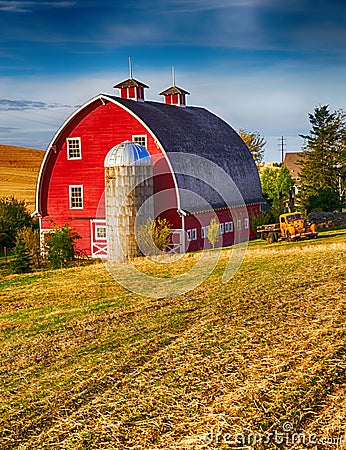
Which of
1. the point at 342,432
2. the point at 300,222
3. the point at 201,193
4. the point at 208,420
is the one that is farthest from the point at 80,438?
the point at 201,193

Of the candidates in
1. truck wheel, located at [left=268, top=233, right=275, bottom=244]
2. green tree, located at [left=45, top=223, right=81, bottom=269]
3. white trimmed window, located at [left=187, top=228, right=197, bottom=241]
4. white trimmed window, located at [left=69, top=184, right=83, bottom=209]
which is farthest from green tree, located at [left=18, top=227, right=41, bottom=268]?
truck wheel, located at [left=268, top=233, right=275, bottom=244]

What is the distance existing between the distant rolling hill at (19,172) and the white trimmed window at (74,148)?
63.3 ft

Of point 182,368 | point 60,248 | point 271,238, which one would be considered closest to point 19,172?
point 60,248

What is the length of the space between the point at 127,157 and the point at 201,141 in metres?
7.50

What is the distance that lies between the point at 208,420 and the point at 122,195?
17.0 metres

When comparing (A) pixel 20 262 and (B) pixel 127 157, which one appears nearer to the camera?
(B) pixel 127 157

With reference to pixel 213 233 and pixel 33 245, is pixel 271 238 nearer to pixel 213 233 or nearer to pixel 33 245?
pixel 213 233

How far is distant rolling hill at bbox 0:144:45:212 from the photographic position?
5581 centimetres

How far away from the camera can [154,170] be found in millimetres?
26750

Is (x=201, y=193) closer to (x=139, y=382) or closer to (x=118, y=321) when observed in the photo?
(x=118, y=321)

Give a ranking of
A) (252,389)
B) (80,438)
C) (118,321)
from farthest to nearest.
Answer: (118,321) → (252,389) → (80,438)

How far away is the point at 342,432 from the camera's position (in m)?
6.32

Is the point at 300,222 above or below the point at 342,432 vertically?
above

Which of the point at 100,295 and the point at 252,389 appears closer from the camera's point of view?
the point at 252,389
